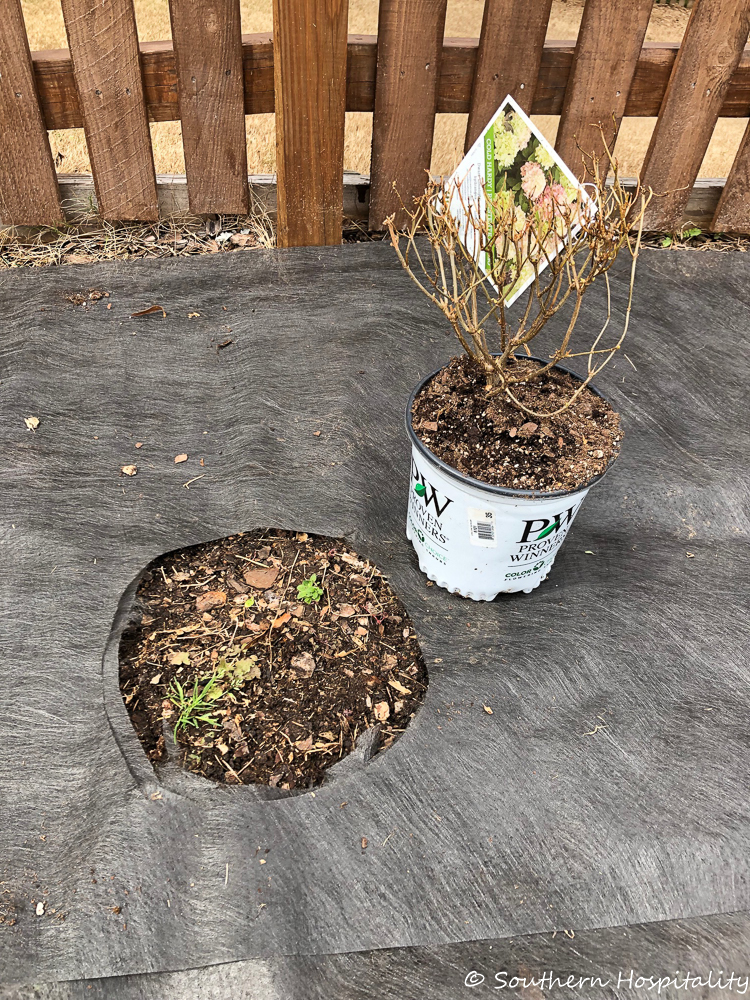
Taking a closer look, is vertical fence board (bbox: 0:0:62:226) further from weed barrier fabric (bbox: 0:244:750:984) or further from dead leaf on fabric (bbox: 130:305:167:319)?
dead leaf on fabric (bbox: 130:305:167:319)

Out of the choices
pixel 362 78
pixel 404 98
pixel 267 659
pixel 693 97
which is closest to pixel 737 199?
pixel 693 97

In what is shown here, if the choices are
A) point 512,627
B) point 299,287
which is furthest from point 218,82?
point 512,627

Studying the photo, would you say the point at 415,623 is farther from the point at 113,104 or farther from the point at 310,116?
the point at 113,104

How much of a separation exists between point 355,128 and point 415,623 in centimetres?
264

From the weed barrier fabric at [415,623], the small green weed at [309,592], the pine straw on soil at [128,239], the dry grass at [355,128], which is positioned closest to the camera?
the weed barrier fabric at [415,623]

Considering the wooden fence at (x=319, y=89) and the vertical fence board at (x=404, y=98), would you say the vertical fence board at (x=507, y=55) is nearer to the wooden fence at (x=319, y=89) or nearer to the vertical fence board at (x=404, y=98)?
→ the wooden fence at (x=319, y=89)

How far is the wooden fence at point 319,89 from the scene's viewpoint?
2.17 meters

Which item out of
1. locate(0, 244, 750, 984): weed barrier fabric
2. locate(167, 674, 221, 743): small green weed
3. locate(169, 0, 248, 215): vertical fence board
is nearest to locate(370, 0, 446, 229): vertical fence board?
locate(0, 244, 750, 984): weed barrier fabric

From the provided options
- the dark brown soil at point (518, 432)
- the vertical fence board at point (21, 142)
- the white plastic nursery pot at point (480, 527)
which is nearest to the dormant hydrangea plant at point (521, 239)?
the dark brown soil at point (518, 432)

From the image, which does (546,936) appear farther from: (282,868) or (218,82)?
(218,82)

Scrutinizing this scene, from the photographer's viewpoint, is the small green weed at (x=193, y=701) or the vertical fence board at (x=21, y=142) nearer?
the small green weed at (x=193, y=701)

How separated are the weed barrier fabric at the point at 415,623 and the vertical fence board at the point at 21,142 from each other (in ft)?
0.89

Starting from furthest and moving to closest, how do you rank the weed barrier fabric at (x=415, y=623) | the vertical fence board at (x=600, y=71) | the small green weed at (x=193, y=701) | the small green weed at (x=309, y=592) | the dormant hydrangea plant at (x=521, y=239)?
the vertical fence board at (x=600, y=71), the small green weed at (x=309, y=592), the small green weed at (x=193, y=701), the dormant hydrangea plant at (x=521, y=239), the weed barrier fabric at (x=415, y=623)

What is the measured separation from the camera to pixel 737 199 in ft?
8.71
